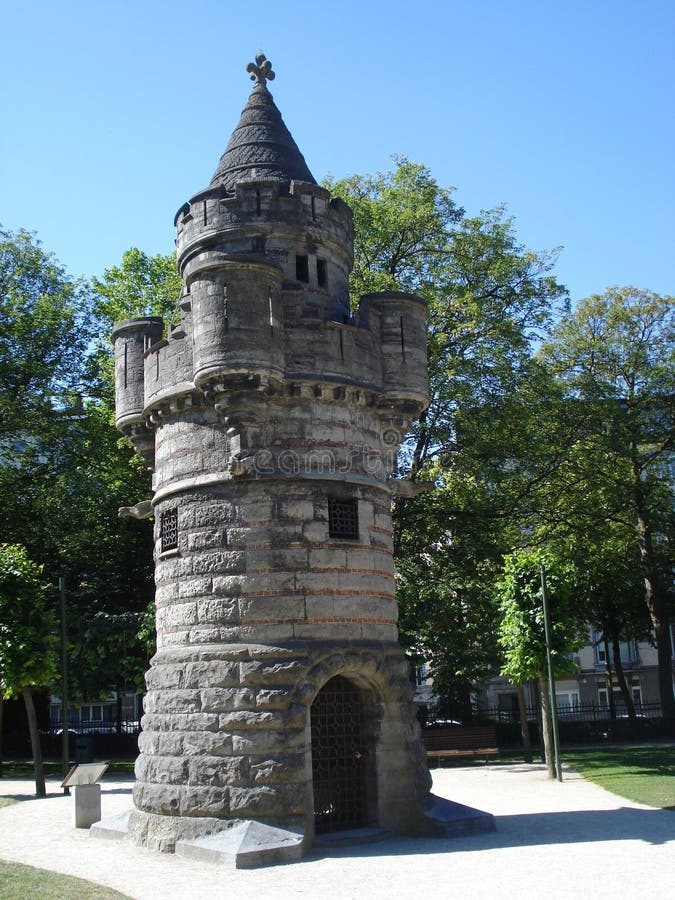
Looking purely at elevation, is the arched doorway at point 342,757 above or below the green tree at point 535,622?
below

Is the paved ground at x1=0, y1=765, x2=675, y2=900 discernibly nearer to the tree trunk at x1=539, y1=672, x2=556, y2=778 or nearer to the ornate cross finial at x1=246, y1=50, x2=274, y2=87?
the tree trunk at x1=539, y1=672, x2=556, y2=778

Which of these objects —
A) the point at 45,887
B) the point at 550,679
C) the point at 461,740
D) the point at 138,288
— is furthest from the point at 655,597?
the point at 45,887

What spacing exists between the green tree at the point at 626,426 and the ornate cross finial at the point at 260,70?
56.3 feet

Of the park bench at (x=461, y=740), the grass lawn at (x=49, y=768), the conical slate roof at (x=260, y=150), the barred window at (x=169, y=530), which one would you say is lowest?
the grass lawn at (x=49, y=768)

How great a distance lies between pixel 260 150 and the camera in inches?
590

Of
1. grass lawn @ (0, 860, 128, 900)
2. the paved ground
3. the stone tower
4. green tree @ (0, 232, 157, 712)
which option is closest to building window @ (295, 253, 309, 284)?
the stone tower

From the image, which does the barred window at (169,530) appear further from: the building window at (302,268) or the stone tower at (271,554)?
the building window at (302,268)

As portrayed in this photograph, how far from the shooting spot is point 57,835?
14.4 meters

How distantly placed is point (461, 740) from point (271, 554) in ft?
49.5

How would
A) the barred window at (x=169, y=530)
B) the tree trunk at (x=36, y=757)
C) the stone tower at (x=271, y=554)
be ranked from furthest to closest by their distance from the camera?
the tree trunk at (x=36, y=757) < the barred window at (x=169, y=530) < the stone tower at (x=271, y=554)

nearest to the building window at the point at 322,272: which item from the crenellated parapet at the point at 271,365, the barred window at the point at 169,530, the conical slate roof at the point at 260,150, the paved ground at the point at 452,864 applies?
the crenellated parapet at the point at 271,365

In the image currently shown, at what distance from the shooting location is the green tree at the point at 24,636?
20.5 metres

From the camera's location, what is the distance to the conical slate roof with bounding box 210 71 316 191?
14.7 metres

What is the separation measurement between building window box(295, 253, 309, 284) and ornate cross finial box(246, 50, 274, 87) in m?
3.72
